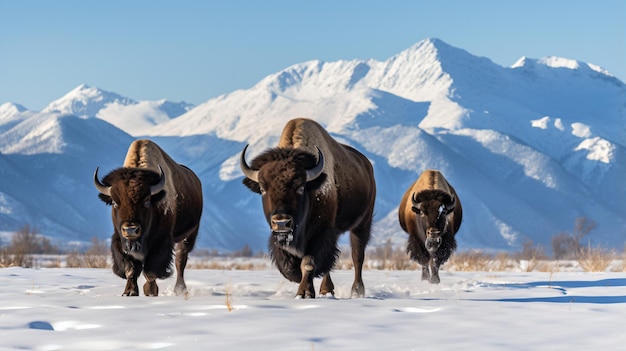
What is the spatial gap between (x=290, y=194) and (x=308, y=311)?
214 centimetres

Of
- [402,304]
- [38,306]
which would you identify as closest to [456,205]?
[402,304]

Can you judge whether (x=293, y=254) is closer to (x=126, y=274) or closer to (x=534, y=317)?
(x=126, y=274)

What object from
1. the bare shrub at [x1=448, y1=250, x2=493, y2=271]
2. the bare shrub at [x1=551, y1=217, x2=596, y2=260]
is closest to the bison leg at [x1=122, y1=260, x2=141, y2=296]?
the bare shrub at [x1=448, y1=250, x2=493, y2=271]

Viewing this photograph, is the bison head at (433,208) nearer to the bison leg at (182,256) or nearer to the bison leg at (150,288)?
the bison leg at (182,256)

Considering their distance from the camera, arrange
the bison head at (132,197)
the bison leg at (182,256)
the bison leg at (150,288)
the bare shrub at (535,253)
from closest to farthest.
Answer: the bison head at (132,197), the bison leg at (150,288), the bison leg at (182,256), the bare shrub at (535,253)

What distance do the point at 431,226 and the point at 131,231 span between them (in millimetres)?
6737

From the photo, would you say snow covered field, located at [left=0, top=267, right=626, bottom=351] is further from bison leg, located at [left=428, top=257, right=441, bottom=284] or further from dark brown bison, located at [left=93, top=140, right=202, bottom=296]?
bison leg, located at [left=428, top=257, right=441, bottom=284]

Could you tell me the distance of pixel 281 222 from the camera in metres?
10.3

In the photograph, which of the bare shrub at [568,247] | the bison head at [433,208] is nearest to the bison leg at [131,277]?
the bison head at [433,208]

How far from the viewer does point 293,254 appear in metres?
11.3

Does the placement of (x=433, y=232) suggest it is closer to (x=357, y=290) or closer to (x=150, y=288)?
(x=357, y=290)

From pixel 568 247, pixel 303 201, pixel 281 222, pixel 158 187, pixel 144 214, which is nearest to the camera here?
pixel 281 222

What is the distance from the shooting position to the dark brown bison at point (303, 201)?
10.8m

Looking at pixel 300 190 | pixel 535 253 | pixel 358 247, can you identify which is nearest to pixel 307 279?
pixel 300 190
